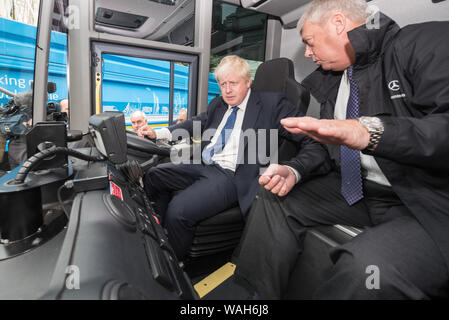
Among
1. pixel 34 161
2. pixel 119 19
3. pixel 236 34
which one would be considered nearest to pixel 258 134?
pixel 34 161

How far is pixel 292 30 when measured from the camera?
121 inches

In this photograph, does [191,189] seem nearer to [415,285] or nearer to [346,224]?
[346,224]

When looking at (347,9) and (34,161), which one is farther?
(347,9)

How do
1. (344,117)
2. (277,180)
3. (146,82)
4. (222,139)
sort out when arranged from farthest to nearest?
1. (146,82)
2. (222,139)
3. (344,117)
4. (277,180)

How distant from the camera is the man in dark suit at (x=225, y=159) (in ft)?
4.37

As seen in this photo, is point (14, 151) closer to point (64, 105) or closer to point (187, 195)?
point (64, 105)

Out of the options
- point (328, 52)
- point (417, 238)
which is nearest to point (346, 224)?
point (417, 238)

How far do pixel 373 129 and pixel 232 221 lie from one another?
93 centimetres

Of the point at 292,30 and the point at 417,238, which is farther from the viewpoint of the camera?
the point at 292,30

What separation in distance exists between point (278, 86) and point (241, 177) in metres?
0.80

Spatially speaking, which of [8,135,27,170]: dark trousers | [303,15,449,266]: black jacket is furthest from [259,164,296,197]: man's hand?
[8,135,27,170]: dark trousers

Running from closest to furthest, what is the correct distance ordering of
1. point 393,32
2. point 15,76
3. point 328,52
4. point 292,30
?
point 393,32 → point 328,52 → point 15,76 → point 292,30

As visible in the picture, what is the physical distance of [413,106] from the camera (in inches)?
34.7
